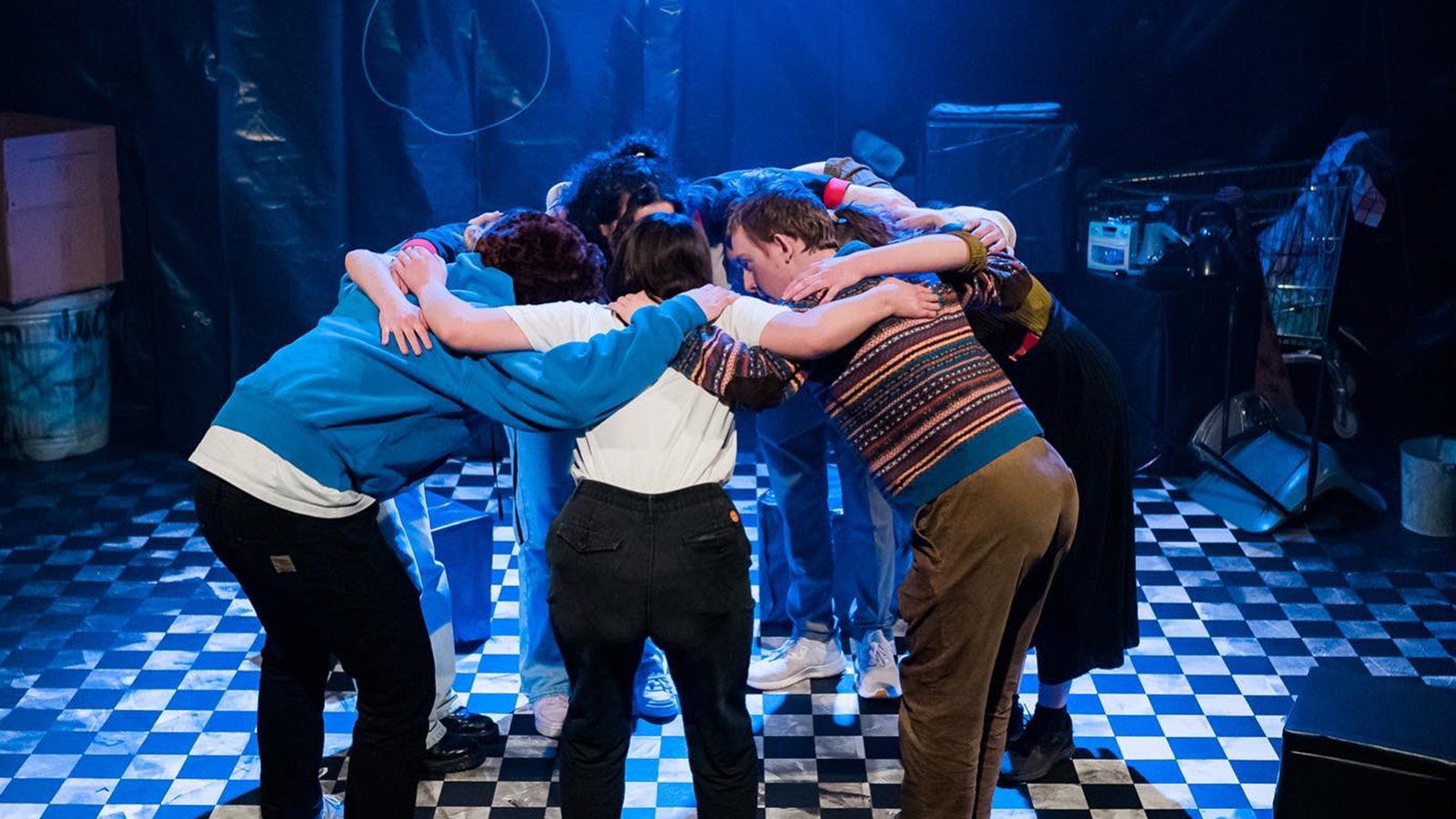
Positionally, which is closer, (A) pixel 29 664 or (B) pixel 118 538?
(A) pixel 29 664

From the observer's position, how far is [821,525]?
12.6 ft

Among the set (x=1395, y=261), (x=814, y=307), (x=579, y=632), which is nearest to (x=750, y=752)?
(x=579, y=632)

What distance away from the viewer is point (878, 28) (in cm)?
541

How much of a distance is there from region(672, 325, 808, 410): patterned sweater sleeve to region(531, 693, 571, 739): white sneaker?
4.07 ft

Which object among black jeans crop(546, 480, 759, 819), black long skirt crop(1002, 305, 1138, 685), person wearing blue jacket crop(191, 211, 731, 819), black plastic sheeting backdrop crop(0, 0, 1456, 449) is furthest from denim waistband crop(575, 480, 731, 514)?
black plastic sheeting backdrop crop(0, 0, 1456, 449)

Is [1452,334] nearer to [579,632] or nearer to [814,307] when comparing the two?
[814,307]

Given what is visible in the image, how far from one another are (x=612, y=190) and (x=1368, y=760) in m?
1.97

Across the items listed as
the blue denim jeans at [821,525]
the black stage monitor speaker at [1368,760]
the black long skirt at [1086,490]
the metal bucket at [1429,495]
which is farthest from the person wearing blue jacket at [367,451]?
the metal bucket at [1429,495]

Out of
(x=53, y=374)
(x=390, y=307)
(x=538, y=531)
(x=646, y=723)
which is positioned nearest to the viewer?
(x=390, y=307)

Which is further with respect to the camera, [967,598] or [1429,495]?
[1429,495]

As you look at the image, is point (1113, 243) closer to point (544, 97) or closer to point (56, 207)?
point (544, 97)

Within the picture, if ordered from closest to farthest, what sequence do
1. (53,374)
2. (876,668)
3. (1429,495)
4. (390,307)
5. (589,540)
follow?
(589,540)
(390,307)
(876,668)
(1429,495)
(53,374)

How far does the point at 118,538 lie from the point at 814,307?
302 cm

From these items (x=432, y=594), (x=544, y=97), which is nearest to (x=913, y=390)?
(x=432, y=594)
